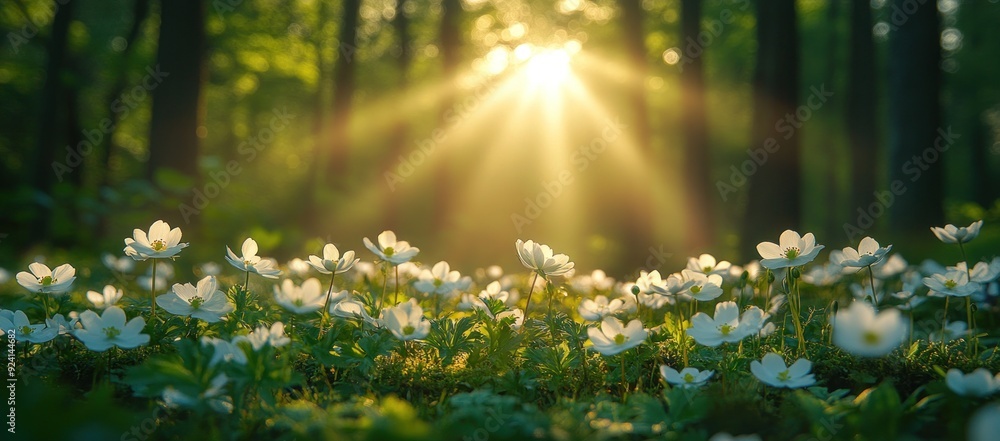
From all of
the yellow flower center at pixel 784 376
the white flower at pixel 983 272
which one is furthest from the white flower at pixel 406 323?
the white flower at pixel 983 272

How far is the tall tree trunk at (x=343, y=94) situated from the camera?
17.3 meters

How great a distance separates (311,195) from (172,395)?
49.4 feet

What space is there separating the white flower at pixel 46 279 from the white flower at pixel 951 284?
3.13m

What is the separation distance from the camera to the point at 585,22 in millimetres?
19703

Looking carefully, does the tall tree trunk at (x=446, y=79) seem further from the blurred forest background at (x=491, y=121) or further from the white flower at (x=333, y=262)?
the white flower at (x=333, y=262)

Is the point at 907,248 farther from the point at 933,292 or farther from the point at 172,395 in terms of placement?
the point at 172,395

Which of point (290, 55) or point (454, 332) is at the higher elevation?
point (290, 55)

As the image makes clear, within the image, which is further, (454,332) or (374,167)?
(374,167)

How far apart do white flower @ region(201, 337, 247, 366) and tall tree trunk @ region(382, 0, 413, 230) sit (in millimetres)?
14795

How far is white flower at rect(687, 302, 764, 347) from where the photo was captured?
6.64 feet

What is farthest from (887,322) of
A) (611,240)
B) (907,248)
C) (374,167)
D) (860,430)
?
(374,167)

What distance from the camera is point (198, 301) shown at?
7.13 feet
